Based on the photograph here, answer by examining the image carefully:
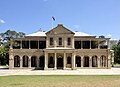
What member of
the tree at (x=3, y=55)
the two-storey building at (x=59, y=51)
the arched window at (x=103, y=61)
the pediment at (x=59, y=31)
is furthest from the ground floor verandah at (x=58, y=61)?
the tree at (x=3, y=55)

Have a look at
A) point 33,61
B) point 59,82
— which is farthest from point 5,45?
point 59,82

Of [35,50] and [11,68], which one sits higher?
[35,50]

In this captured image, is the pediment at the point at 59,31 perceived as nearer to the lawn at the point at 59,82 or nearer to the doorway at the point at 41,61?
the doorway at the point at 41,61

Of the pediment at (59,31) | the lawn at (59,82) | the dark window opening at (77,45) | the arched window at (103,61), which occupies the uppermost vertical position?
the pediment at (59,31)

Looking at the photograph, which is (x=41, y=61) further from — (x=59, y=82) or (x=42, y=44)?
(x=59, y=82)

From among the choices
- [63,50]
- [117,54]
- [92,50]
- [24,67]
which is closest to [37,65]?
[24,67]

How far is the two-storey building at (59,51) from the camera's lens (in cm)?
5631

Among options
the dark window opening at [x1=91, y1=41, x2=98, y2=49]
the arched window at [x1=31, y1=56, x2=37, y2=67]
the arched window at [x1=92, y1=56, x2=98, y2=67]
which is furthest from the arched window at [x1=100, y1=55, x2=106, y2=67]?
the arched window at [x1=31, y1=56, x2=37, y2=67]

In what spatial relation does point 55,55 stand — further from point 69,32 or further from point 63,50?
point 69,32

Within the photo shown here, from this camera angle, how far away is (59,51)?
5553 centimetres

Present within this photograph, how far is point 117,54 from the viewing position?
83.2m

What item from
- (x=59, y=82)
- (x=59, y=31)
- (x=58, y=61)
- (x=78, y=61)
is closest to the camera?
(x=59, y=82)

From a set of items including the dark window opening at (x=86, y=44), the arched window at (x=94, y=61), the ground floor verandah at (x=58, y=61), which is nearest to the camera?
the ground floor verandah at (x=58, y=61)

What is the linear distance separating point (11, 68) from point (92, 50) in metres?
18.1
